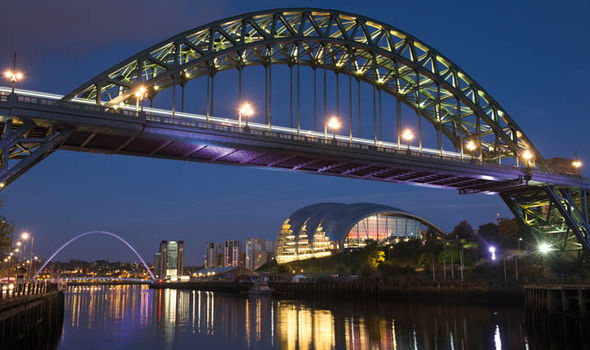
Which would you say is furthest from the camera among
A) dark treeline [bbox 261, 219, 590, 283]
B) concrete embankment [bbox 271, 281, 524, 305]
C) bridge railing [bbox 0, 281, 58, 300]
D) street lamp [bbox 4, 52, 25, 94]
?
dark treeline [bbox 261, 219, 590, 283]

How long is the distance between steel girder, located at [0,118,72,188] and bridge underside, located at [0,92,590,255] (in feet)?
0.16

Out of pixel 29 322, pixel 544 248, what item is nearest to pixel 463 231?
pixel 544 248

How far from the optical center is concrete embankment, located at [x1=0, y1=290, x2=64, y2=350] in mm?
23641

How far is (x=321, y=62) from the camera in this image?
4747cm

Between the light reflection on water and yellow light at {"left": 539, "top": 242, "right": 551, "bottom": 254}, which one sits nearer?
the light reflection on water

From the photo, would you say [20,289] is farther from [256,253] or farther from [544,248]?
[256,253]

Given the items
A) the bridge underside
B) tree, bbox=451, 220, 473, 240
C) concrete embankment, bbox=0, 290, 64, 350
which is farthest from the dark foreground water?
tree, bbox=451, 220, 473, 240

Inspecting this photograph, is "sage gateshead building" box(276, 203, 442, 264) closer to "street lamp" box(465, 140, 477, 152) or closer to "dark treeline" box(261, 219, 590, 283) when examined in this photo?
"dark treeline" box(261, 219, 590, 283)

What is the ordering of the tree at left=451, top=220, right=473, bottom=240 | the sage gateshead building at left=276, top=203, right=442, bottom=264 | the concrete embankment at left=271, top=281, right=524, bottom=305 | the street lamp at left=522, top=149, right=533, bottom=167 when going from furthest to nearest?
the sage gateshead building at left=276, top=203, right=442, bottom=264 → the tree at left=451, top=220, right=473, bottom=240 → the street lamp at left=522, top=149, right=533, bottom=167 → the concrete embankment at left=271, top=281, right=524, bottom=305

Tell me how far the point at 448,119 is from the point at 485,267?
20.7 metres

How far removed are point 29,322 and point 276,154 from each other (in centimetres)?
1850

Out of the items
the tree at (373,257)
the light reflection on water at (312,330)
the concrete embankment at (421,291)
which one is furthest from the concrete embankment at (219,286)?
the light reflection on water at (312,330)

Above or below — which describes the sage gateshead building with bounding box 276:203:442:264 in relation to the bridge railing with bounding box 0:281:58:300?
above

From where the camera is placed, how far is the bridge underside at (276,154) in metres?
29.7
